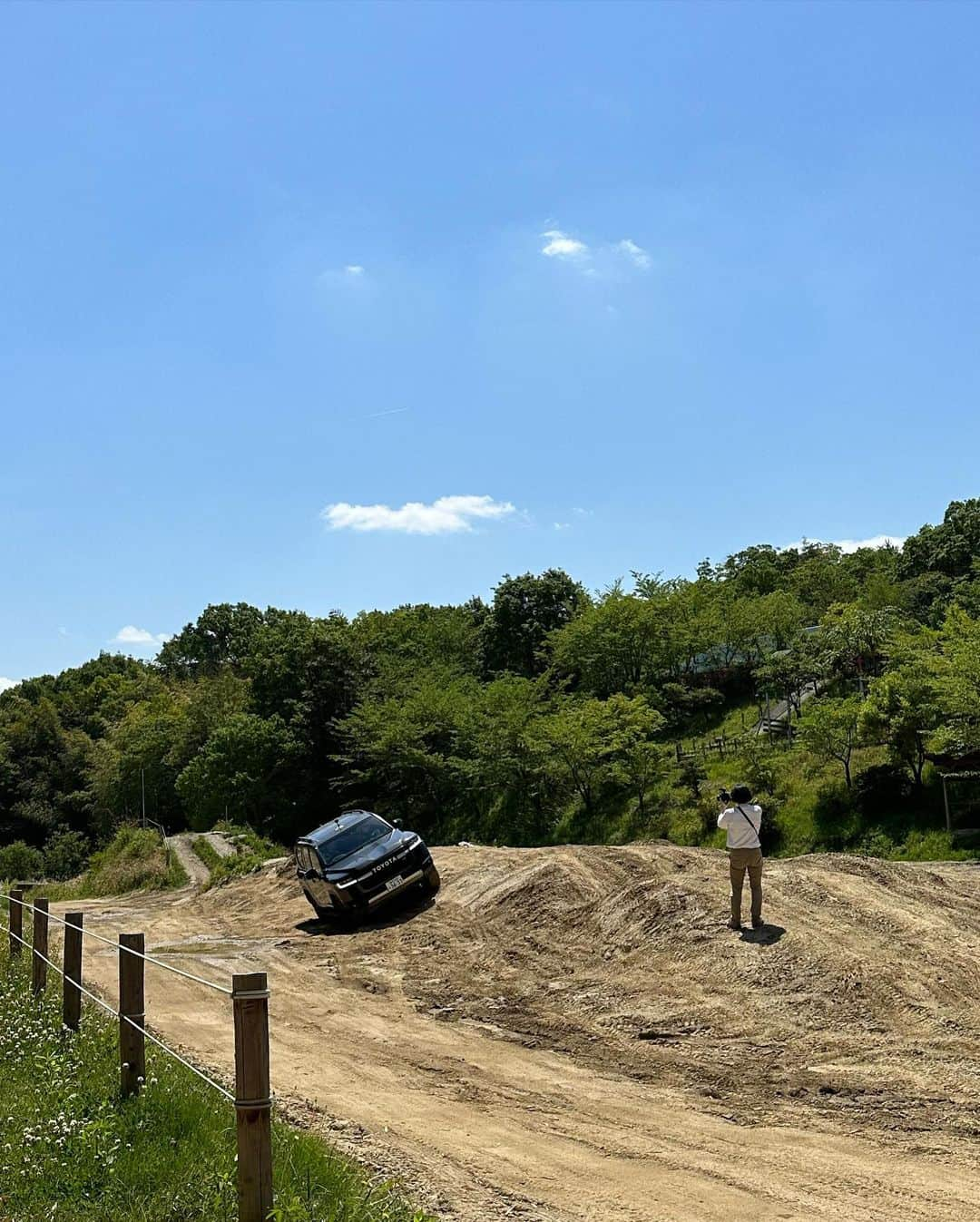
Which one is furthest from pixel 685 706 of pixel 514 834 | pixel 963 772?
pixel 963 772

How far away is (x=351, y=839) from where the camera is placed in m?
17.0

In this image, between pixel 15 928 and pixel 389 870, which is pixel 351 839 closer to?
pixel 389 870

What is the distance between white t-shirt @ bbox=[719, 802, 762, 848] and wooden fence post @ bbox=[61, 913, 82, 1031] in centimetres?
679

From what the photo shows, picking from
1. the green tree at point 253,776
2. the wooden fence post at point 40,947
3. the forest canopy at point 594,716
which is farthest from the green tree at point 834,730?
the green tree at point 253,776

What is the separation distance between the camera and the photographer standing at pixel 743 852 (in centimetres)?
1115

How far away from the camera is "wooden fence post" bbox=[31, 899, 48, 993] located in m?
9.61

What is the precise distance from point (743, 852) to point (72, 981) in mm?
7019

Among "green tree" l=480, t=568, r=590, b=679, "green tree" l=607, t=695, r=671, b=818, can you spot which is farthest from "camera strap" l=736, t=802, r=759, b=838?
"green tree" l=480, t=568, r=590, b=679

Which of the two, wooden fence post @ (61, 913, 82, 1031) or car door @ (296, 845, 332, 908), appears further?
car door @ (296, 845, 332, 908)

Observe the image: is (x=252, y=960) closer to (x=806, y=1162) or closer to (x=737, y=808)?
(x=737, y=808)

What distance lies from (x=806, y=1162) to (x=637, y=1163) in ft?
3.23

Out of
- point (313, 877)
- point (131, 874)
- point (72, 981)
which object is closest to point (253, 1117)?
point (72, 981)

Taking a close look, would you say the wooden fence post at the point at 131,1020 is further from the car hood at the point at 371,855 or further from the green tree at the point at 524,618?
the green tree at the point at 524,618

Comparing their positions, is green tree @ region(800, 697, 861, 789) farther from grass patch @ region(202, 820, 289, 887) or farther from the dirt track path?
the dirt track path
